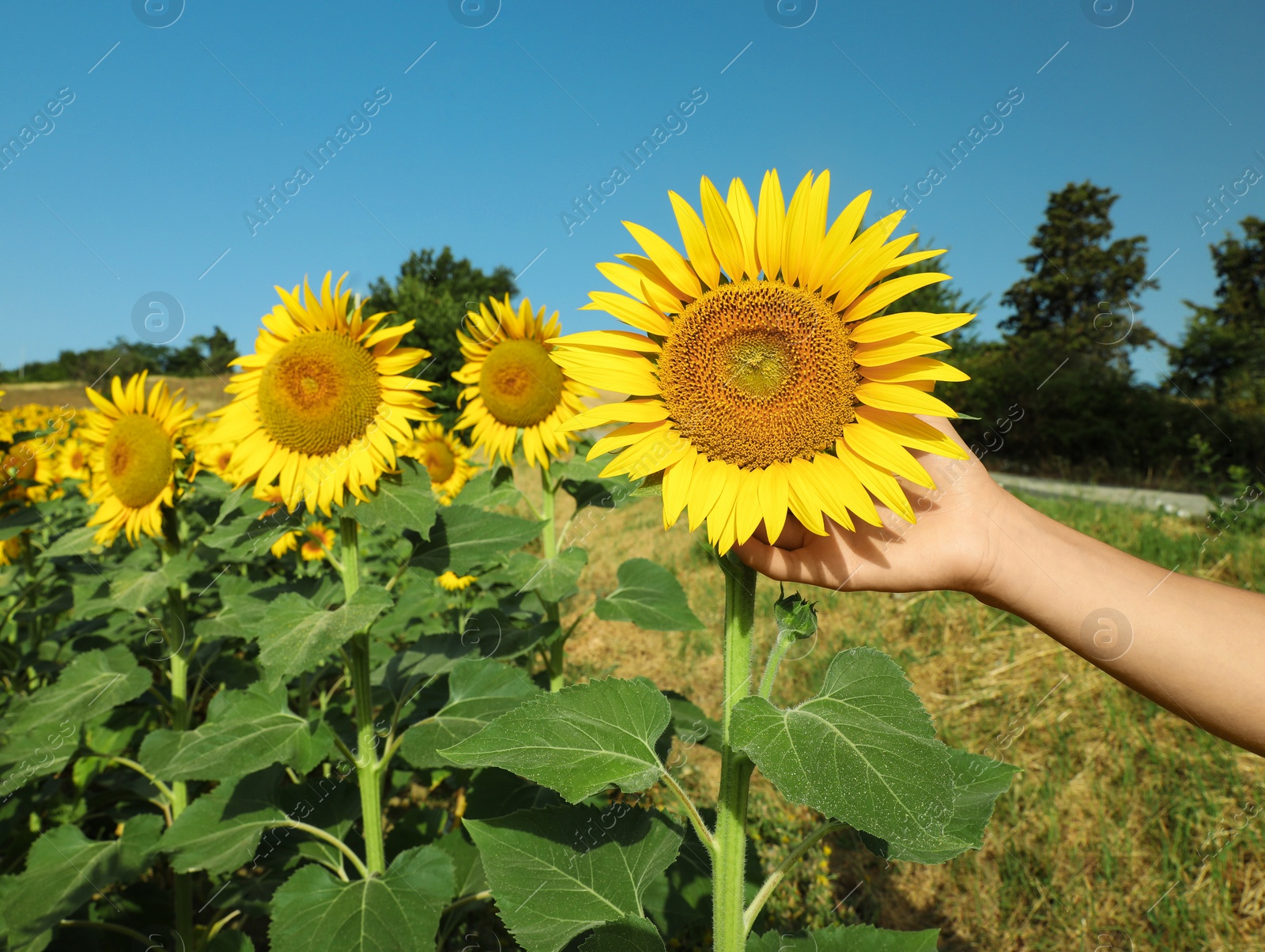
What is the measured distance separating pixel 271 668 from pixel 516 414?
1946mm

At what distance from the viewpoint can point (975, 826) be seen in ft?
4.62

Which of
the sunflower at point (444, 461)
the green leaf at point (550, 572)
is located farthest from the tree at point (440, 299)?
the green leaf at point (550, 572)

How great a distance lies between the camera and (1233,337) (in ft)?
64.3

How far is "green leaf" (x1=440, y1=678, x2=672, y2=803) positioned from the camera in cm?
129

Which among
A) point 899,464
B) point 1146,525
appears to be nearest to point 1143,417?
point 1146,525

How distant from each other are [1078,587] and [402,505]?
76.8 inches

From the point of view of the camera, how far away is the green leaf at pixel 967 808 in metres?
1.31

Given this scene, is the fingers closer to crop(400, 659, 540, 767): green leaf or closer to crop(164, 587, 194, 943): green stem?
crop(400, 659, 540, 767): green leaf

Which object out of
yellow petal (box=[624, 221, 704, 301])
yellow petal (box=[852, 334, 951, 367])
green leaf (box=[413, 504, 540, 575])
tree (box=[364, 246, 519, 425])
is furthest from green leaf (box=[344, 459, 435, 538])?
tree (box=[364, 246, 519, 425])

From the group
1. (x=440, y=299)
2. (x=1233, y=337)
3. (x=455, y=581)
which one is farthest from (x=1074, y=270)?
(x=455, y=581)

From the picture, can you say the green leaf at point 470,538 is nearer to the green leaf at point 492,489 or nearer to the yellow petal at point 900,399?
the green leaf at point 492,489

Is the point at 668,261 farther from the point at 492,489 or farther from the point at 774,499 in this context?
the point at 492,489

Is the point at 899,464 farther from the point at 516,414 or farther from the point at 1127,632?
the point at 516,414

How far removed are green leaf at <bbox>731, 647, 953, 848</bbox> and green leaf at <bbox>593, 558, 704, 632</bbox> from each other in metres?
1.85
